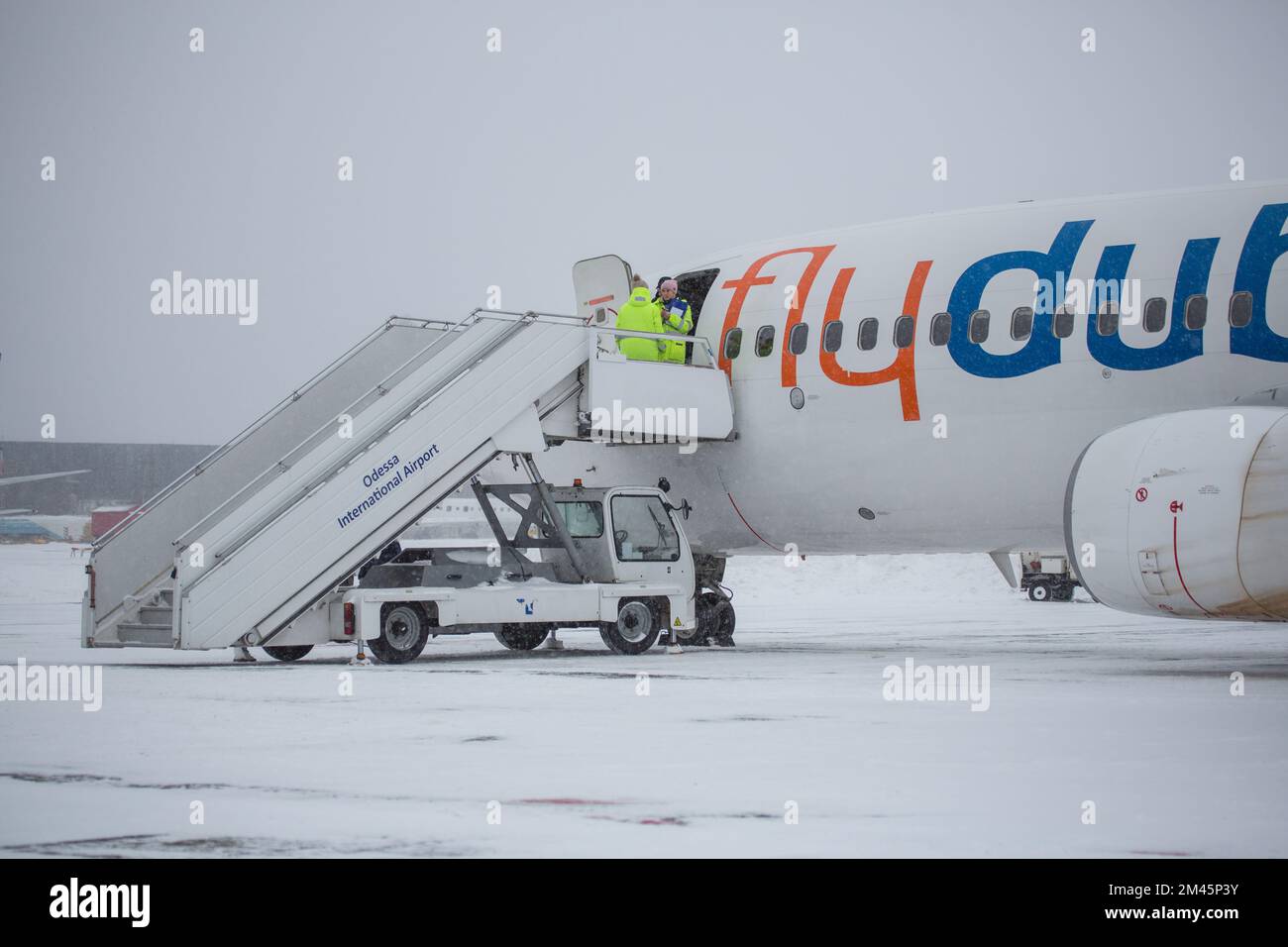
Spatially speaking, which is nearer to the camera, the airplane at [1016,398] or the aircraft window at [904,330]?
the airplane at [1016,398]

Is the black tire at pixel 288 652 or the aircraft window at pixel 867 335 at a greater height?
the aircraft window at pixel 867 335

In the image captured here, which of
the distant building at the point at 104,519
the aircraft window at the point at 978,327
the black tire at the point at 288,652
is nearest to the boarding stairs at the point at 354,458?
the black tire at the point at 288,652

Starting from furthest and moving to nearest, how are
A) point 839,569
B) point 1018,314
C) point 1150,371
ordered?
point 839,569 → point 1018,314 → point 1150,371

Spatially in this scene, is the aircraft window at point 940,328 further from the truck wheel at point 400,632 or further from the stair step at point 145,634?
the stair step at point 145,634

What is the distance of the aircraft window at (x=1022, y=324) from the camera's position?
53.4 ft

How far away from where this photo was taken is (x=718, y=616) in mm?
19984

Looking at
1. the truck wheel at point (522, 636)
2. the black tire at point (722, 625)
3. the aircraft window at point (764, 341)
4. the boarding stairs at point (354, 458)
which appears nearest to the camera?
the boarding stairs at point (354, 458)

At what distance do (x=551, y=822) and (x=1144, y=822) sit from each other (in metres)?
2.69

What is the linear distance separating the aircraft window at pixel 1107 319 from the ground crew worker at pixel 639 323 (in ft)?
18.6

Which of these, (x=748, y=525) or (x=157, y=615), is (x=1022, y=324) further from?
(x=157, y=615)

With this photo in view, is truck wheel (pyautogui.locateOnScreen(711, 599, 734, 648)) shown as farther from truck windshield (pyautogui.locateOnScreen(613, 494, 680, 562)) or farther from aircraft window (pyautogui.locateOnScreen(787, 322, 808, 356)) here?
aircraft window (pyautogui.locateOnScreen(787, 322, 808, 356))

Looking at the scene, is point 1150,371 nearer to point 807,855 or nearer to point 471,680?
point 471,680

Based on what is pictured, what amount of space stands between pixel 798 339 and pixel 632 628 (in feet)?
13.8
